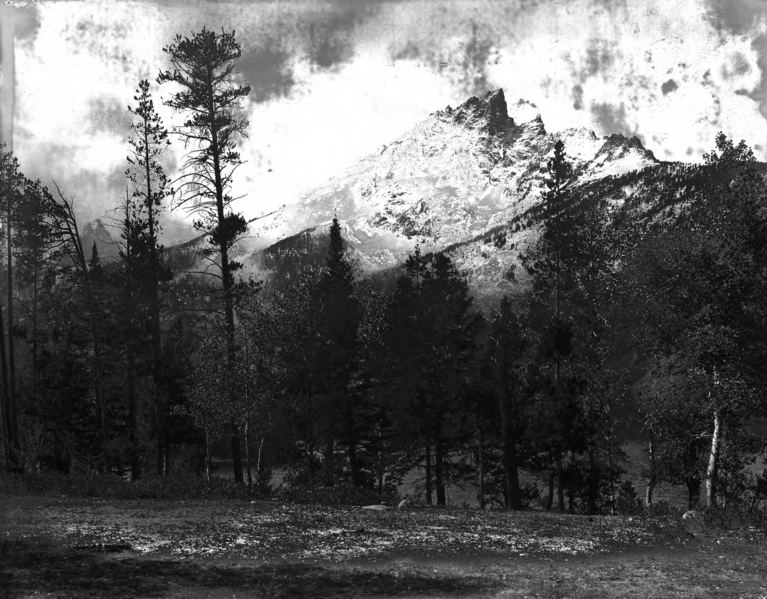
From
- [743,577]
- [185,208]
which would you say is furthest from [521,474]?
[743,577]

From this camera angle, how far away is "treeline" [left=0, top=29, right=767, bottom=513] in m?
23.8

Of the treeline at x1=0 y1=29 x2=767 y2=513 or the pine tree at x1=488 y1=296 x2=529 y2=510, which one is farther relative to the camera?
the pine tree at x1=488 y1=296 x2=529 y2=510

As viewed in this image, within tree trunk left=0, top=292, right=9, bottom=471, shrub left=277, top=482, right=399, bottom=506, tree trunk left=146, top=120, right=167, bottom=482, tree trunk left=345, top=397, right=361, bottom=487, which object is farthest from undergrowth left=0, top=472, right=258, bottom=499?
tree trunk left=345, top=397, right=361, bottom=487

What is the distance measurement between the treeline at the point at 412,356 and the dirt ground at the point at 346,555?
729 cm

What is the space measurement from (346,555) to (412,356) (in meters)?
30.9

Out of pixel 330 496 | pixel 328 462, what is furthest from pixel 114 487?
pixel 328 462

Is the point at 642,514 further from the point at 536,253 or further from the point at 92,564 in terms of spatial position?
the point at 536,253

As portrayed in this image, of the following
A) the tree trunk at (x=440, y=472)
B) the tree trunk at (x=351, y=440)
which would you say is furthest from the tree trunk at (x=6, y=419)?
the tree trunk at (x=440, y=472)

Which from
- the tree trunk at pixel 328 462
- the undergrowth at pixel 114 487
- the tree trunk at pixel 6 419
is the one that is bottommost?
the tree trunk at pixel 328 462

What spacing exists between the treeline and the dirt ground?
23.9 ft

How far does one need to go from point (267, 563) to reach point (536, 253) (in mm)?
34623

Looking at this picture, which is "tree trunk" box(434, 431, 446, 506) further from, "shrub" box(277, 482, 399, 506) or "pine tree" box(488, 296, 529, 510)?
"shrub" box(277, 482, 399, 506)

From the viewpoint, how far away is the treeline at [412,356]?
23750 mm

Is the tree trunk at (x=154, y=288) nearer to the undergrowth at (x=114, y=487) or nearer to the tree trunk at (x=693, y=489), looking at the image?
the undergrowth at (x=114, y=487)
